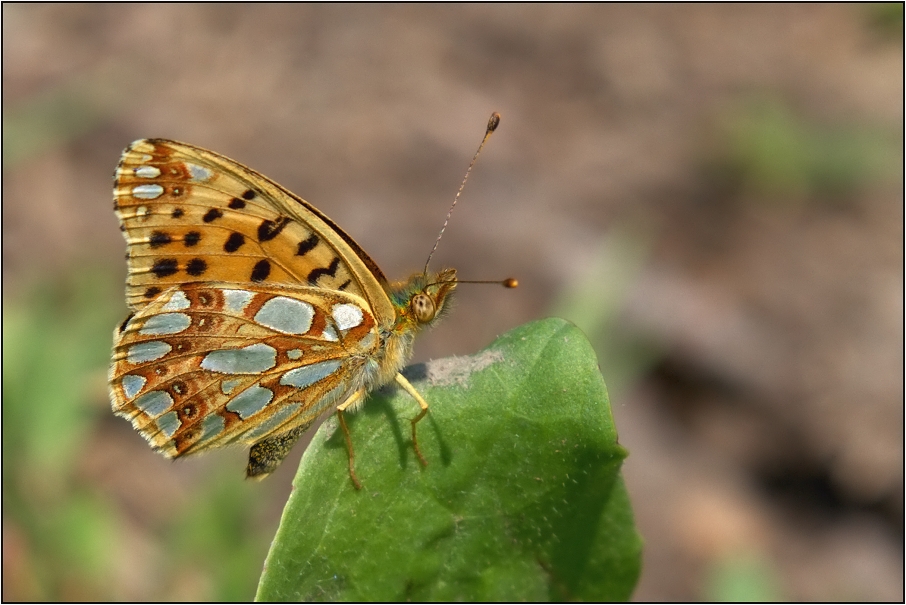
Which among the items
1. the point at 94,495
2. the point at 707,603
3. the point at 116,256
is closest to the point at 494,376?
the point at 707,603

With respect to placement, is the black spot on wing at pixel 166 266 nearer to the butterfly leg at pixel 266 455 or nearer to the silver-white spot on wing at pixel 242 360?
the silver-white spot on wing at pixel 242 360

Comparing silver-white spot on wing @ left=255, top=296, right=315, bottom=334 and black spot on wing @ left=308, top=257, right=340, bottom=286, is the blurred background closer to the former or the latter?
silver-white spot on wing @ left=255, top=296, right=315, bottom=334

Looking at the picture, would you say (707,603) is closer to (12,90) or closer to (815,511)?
(815,511)

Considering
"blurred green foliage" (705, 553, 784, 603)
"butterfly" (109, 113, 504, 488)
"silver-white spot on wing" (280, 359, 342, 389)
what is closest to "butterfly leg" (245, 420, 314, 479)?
"butterfly" (109, 113, 504, 488)

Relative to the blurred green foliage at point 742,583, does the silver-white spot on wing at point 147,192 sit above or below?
above

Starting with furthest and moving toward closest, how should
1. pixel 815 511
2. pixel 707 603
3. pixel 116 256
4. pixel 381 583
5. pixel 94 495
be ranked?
pixel 116 256, pixel 815 511, pixel 94 495, pixel 707 603, pixel 381 583

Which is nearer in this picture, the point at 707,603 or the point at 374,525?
the point at 374,525

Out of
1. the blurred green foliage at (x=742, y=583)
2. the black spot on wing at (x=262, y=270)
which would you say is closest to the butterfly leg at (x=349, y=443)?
the black spot on wing at (x=262, y=270)

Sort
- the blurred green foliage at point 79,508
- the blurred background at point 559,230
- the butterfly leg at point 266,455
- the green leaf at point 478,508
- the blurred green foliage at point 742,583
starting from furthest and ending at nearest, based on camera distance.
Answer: the blurred background at point 559,230, the blurred green foliage at point 79,508, the blurred green foliage at point 742,583, the butterfly leg at point 266,455, the green leaf at point 478,508
